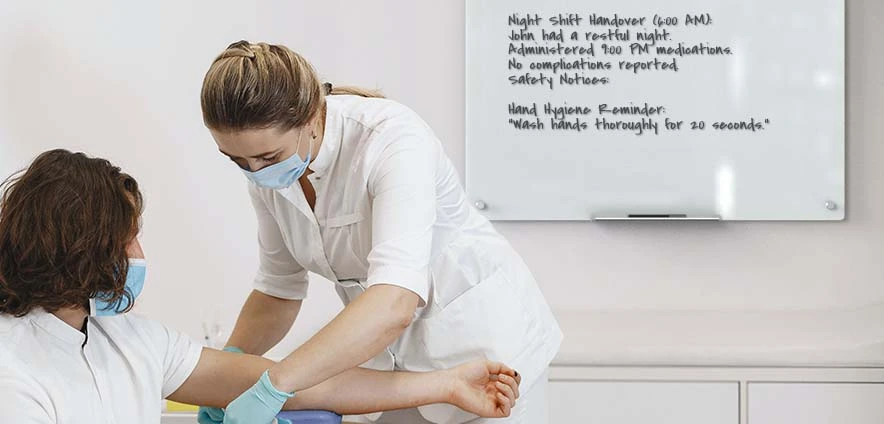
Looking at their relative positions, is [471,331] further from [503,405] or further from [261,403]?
[261,403]

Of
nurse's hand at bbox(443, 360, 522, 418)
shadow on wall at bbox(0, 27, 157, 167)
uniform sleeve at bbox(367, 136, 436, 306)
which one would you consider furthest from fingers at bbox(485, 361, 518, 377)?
shadow on wall at bbox(0, 27, 157, 167)

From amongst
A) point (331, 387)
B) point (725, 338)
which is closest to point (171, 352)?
point (331, 387)

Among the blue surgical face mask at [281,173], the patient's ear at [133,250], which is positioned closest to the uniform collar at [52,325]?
the patient's ear at [133,250]

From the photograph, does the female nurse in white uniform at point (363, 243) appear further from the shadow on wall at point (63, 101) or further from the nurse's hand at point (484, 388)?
the shadow on wall at point (63, 101)

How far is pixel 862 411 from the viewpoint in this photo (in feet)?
7.76

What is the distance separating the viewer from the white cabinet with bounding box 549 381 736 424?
92.6 inches

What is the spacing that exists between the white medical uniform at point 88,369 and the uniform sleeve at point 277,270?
35cm

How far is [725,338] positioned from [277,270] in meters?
1.17

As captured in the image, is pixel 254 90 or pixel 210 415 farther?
pixel 210 415

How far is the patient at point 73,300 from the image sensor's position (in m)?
1.23

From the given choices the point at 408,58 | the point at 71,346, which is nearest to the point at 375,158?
the point at 71,346

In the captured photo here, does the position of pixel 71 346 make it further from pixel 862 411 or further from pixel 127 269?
pixel 862 411

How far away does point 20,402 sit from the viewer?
1.20 metres

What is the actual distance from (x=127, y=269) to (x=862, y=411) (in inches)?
70.5
